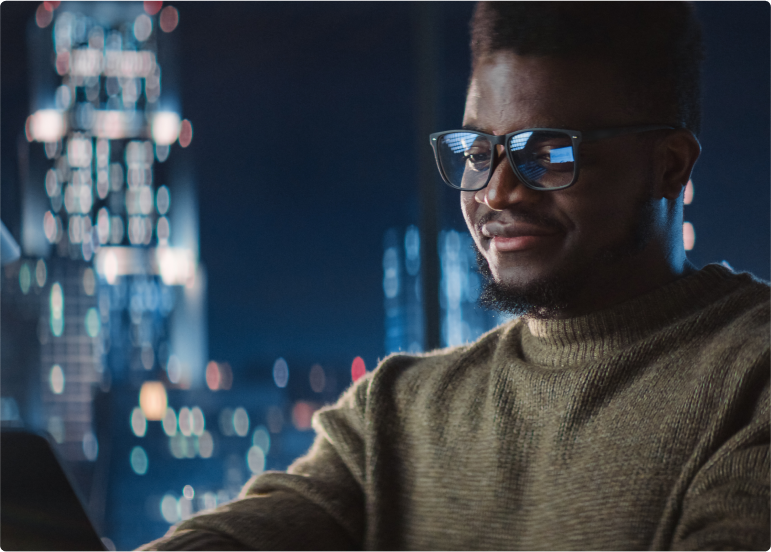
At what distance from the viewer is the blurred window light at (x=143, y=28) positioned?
14.8ft

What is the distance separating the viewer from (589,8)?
1.01 m

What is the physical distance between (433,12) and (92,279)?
2547 mm

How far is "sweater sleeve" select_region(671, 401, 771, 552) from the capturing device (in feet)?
Result: 2.28

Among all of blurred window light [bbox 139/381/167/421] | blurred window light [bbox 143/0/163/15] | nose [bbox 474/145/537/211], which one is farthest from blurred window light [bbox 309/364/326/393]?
nose [bbox 474/145/537/211]

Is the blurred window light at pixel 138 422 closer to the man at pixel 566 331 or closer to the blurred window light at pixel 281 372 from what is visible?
the blurred window light at pixel 281 372

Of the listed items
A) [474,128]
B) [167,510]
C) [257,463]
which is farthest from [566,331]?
[167,510]

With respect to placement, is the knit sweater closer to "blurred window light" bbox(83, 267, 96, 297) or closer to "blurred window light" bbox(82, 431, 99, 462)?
"blurred window light" bbox(83, 267, 96, 297)

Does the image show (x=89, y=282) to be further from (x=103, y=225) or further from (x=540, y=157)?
(x=540, y=157)

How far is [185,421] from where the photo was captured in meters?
4.60

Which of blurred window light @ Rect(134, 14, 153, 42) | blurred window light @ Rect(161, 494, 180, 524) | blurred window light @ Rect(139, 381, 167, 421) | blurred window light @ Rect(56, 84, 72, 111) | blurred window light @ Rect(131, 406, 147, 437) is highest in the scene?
blurred window light @ Rect(134, 14, 153, 42)

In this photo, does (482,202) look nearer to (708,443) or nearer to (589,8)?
(589,8)

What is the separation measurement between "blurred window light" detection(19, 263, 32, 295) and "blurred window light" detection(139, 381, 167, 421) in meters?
1.45

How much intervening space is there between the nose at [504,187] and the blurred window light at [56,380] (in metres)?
3.47

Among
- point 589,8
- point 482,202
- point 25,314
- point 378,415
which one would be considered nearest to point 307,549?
point 378,415
